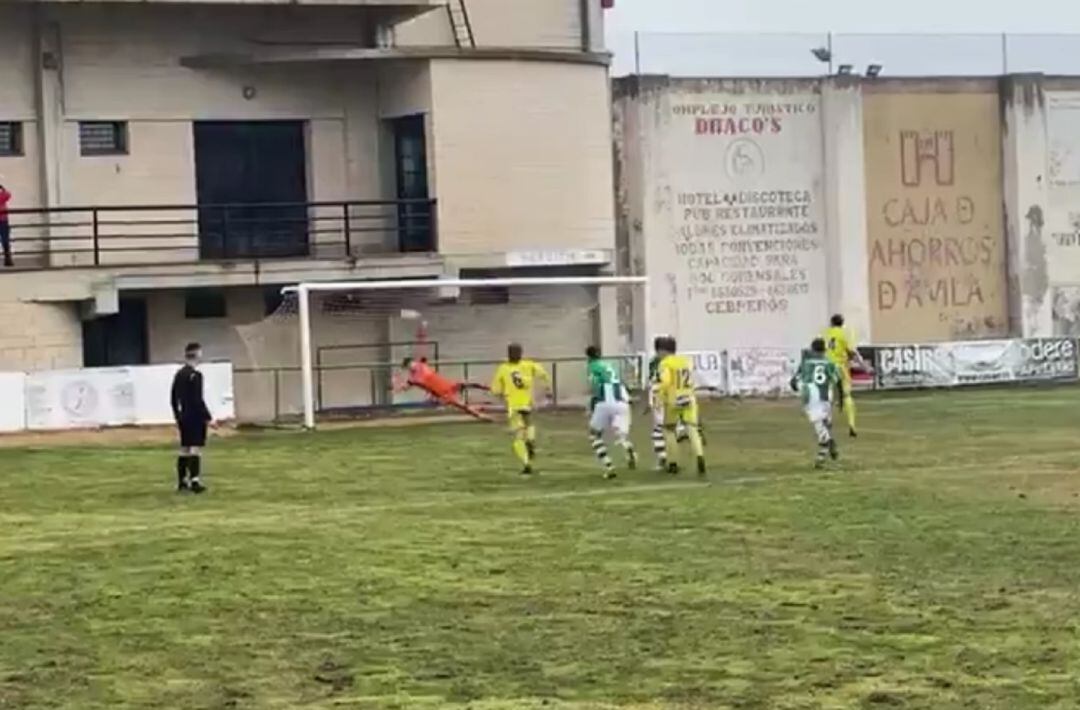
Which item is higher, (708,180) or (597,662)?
(708,180)

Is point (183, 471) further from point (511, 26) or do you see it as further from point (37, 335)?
point (511, 26)

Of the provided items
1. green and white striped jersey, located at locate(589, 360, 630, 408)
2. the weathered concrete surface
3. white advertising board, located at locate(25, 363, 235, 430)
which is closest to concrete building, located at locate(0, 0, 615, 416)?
white advertising board, located at locate(25, 363, 235, 430)

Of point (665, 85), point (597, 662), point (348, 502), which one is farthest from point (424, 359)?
point (597, 662)

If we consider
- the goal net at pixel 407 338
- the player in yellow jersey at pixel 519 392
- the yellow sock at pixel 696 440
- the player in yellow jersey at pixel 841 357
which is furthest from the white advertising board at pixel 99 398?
the yellow sock at pixel 696 440

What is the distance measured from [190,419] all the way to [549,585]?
35.0 feet

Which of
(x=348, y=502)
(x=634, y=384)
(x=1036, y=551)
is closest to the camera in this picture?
(x=1036, y=551)

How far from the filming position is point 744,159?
5578 cm

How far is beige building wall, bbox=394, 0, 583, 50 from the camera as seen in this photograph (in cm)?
4762

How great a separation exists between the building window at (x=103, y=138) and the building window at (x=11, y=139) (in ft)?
3.75

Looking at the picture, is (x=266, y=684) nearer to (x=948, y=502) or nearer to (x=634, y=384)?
(x=948, y=502)

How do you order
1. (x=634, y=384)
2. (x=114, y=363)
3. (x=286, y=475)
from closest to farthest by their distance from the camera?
(x=286, y=475)
(x=114, y=363)
(x=634, y=384)

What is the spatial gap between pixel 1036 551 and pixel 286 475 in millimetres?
13456

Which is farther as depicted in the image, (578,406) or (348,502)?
(578,406)

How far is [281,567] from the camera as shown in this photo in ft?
65.8
